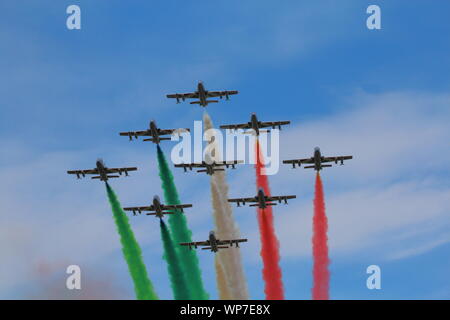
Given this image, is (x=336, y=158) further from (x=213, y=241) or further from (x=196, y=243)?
(x=196, y=243)

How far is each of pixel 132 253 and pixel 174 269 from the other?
28.8 feet

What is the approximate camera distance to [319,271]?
174750mm

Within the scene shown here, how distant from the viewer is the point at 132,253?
18138cm

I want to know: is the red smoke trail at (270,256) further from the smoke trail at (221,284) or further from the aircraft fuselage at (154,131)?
the aircraft fuselage at (154,131)

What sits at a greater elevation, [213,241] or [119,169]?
[119,169]

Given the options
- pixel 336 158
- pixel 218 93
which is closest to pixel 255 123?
pixel 218 93

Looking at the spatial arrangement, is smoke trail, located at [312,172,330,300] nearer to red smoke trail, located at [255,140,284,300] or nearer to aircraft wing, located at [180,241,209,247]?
red smoke trail, located at [255,140,284,300]

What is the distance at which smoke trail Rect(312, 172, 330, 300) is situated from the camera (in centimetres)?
17375

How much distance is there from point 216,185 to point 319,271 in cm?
3205

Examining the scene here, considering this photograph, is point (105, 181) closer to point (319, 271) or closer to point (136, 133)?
point (136, 133)

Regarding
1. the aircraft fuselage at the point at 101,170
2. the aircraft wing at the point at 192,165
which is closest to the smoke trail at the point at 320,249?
the aircraft wing at the point at 192,165

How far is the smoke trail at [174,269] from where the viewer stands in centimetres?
17500
